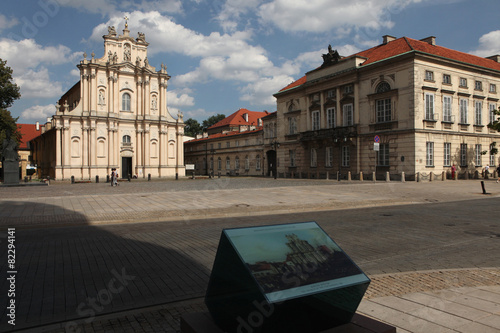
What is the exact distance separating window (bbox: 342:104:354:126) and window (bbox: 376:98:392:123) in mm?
3658

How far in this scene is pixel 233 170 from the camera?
71.3 meters

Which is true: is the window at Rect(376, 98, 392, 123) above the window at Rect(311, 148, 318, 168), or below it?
above

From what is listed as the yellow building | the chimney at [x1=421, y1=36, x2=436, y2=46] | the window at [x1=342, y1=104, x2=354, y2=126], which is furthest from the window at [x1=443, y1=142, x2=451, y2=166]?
the chimney at [x1=421, y1=36, x2=436, y2=46]

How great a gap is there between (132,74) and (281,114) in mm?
24120

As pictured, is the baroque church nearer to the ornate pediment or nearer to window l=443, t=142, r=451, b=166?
the ornate pediment

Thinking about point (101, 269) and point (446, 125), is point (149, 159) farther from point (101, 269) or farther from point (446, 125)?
point (101, 269)

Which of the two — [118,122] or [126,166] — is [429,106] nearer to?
[118,122]

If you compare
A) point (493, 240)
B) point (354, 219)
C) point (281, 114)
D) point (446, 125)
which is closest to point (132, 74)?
point (281, 114)

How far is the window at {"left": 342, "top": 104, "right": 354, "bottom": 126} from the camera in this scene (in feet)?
137

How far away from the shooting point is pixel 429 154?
117 ft

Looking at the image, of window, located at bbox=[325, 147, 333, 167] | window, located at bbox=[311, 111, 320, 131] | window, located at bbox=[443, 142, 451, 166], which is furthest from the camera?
window, located at bbox=[311, 111, 320, 131]

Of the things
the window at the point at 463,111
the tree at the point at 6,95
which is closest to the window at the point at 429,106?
the window at the point at 463,111

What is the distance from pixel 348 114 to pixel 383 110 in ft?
16.2

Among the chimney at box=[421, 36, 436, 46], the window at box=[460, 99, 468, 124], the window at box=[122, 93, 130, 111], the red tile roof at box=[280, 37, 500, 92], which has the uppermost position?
the chimney at box=[421, 36, 436, 46]
